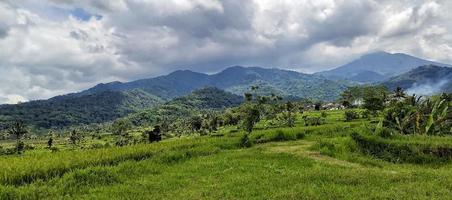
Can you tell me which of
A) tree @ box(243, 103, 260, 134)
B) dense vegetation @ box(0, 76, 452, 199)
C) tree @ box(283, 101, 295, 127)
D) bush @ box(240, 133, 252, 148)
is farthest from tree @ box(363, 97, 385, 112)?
dense vegetation @ box(0, 76, 452, 199)

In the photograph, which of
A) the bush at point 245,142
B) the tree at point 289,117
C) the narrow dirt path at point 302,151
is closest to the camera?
the narrow dirt path at point 302,151

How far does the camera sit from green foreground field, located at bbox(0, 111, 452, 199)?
1805 cm

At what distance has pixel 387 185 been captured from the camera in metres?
19.1

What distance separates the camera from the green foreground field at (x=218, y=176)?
59.2 ft

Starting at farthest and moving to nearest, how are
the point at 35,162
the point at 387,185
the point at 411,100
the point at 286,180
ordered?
the point at 411,100, the point at 35,162, the point at 286,180, the point at 387,185

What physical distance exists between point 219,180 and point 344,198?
6.78 meters

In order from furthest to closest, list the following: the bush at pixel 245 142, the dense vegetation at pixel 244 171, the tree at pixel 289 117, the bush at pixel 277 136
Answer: the tree at pixel 289 117, the bush at pixel 277 136, the bush at pixel 245 142, the dense vegetation at pixel 244 171

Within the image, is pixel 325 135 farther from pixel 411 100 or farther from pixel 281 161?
pixel 411 100

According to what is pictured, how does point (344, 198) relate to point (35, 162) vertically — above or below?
below

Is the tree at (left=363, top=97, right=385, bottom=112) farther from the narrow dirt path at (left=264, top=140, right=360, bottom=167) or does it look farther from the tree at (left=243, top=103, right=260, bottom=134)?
the narrow dirt path at (left=264, top=140, right=360, bottom=167)

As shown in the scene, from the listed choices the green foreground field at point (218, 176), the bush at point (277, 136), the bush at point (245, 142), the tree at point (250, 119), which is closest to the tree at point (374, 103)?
the tree at point (250, 119)

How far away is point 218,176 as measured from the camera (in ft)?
74.5

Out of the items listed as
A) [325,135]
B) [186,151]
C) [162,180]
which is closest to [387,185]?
[162,180]

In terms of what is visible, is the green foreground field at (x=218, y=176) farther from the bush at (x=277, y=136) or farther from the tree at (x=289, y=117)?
the tree at (x=289, y=117)
